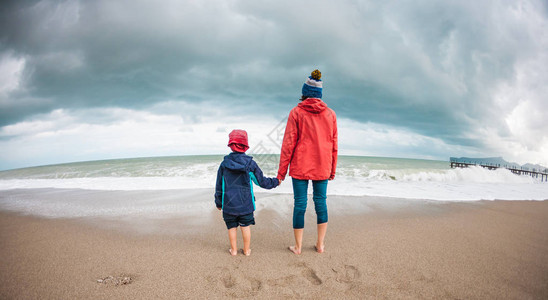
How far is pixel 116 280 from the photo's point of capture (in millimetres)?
2148

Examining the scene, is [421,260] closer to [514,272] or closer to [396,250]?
[396,250]

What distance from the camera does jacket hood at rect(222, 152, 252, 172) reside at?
2617 mm

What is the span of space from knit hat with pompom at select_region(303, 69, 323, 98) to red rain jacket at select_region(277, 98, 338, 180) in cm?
8

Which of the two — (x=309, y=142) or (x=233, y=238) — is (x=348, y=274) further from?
(x=309, y=142)

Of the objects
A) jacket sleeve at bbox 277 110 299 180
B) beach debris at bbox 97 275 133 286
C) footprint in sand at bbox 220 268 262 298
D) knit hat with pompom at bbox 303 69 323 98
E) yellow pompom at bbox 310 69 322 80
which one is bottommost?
footprint in sand at bbox 220 268 262 298

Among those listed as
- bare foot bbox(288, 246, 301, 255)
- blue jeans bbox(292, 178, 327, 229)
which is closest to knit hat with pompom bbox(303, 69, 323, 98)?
blue jeans bbox(292, 178, 327, 229)

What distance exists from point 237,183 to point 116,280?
146 cm

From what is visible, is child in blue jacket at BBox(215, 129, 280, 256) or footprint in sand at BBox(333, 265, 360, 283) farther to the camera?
child in blue jacket at BBox(215, 129, 280, 256)

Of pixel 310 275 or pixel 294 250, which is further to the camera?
pixel 294 250

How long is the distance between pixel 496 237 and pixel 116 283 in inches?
196

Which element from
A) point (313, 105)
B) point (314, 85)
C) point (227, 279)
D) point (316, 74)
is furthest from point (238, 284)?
point (316, 74)

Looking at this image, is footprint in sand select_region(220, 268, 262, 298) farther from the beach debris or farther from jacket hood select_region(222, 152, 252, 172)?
jacket hood select_region(222, 152, 252, 172)

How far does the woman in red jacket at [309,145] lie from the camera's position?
103 inches

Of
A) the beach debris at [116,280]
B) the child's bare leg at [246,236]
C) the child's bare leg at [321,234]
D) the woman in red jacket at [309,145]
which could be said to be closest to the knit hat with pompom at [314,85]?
the woman in red jacket at [309,145]
